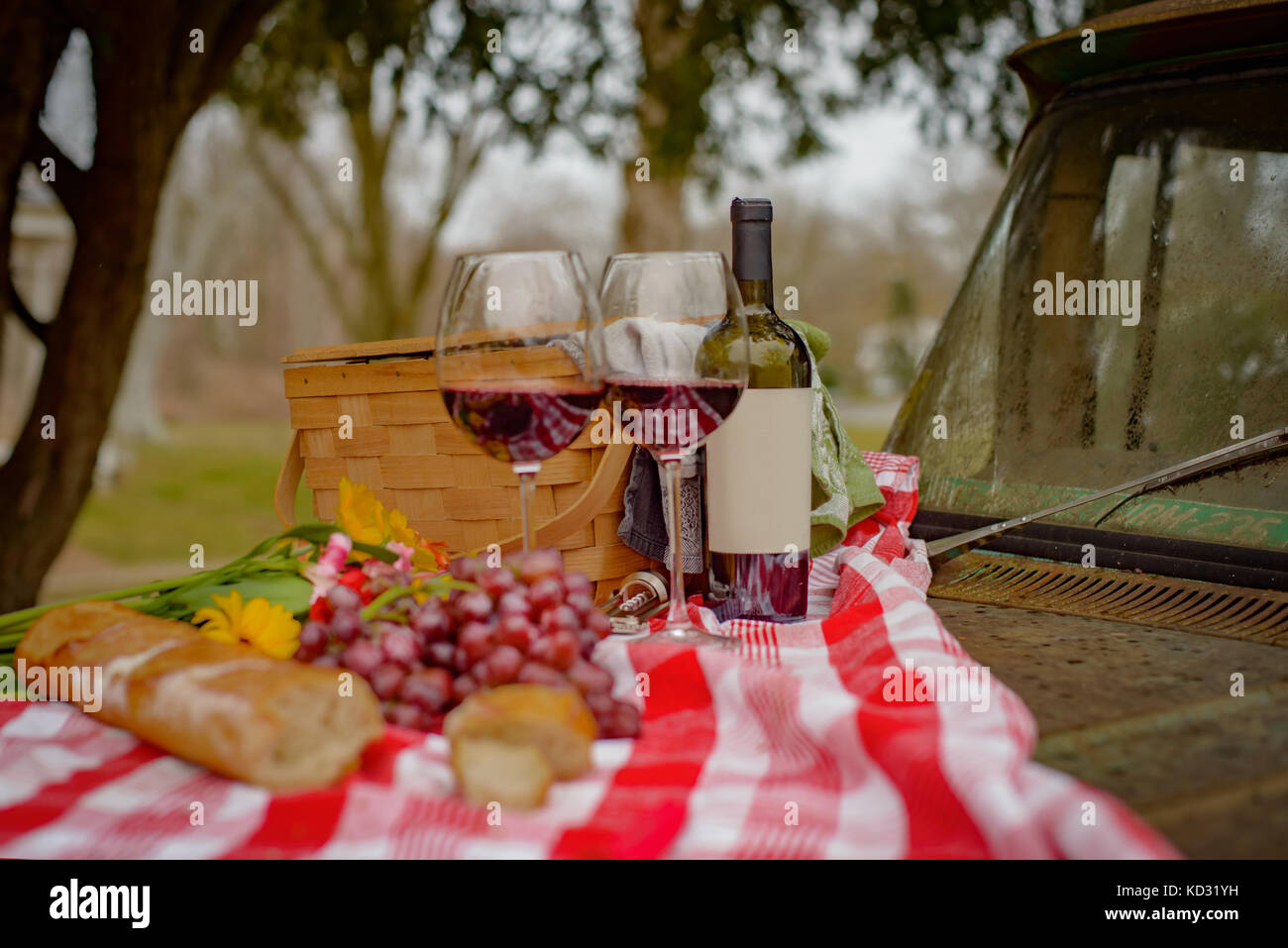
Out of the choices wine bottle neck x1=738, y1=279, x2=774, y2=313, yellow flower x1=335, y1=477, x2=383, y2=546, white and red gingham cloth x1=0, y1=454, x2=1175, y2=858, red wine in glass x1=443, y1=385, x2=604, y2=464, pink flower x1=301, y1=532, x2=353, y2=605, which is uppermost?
wine bottle neck x1=738, y1=279, x2=774, y2=313

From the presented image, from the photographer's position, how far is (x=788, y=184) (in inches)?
775

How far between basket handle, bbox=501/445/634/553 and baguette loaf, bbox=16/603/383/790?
1.81ft

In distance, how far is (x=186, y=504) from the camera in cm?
1288

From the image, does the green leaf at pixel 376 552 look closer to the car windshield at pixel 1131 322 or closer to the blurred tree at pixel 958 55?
the car windshield at pixel 1131 322

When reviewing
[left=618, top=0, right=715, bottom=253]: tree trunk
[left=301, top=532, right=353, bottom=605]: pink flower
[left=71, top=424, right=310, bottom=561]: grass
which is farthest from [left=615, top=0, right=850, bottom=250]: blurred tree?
[left=71, top=424, right=310, bottom=561]: grass

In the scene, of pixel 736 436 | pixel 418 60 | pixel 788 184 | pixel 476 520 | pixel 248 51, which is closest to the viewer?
pixel 736 436

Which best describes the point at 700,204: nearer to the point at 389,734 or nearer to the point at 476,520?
the point at 476,520

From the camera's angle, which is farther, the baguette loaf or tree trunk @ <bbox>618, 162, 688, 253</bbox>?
tree trunk @ <bbox>618, 162, 688, 253</bbox>

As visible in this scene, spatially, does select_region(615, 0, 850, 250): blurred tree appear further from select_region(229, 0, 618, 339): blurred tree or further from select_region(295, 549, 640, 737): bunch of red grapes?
select_region(295, 549, 640, 737): bunch of red grapes

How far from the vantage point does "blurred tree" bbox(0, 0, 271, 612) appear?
3324 millimetres

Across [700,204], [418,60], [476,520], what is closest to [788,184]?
[700,204]

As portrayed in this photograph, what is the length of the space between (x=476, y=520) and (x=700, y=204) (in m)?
4.84
